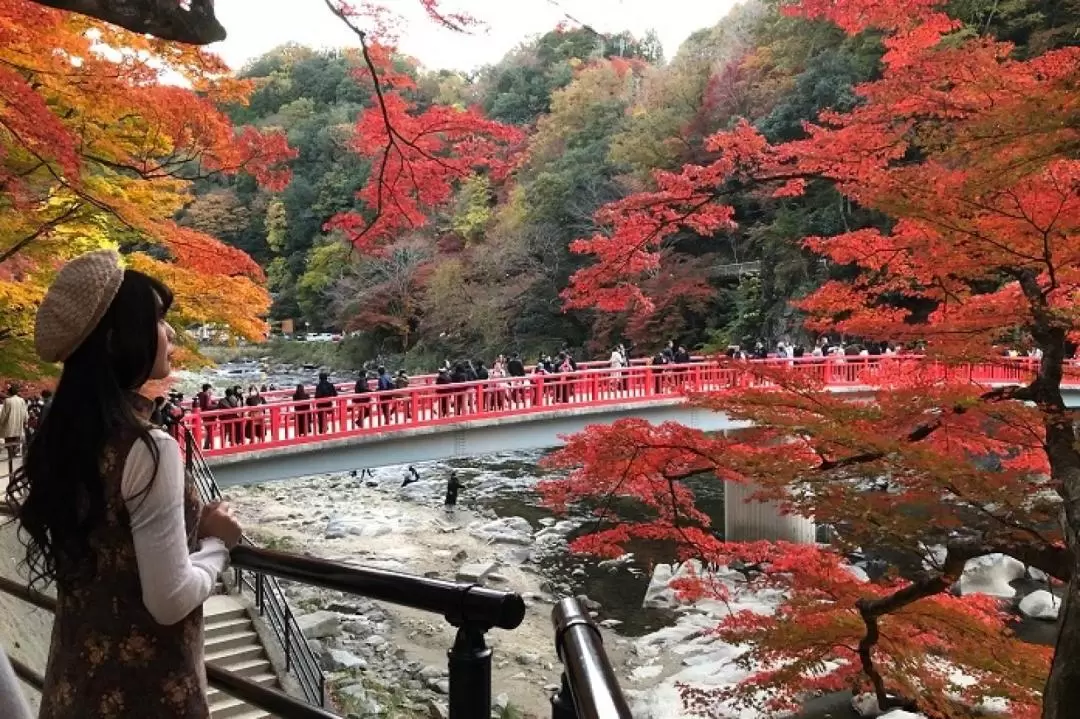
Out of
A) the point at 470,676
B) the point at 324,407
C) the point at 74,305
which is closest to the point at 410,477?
the point at 324,407

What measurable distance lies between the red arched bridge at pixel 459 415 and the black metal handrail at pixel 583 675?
957 cm

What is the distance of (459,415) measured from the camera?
14.2 meters

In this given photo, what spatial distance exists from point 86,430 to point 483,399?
44.1 feet

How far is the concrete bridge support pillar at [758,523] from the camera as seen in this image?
17.5 meters

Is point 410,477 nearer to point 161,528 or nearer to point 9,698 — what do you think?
point 161,528

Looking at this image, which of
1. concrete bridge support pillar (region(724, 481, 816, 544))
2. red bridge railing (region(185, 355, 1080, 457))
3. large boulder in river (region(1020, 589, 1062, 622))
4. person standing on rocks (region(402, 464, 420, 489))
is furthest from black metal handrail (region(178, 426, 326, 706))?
person standing on rocks (region(402, 464, 420, 489))

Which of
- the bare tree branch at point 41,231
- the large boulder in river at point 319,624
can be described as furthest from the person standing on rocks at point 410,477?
the bare tree branch at point 41,231

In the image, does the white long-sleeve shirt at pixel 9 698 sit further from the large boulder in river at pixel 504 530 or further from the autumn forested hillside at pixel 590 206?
the autumn forested hillside at pixel 590 206

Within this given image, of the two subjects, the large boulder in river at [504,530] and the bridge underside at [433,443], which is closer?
the bridge underside at [433,443]

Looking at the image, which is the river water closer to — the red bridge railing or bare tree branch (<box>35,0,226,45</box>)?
the red bridge railing

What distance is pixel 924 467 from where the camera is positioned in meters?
5.72

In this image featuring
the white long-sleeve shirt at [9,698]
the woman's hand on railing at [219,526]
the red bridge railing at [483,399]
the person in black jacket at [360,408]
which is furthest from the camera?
the person in black jacket at [360,408]

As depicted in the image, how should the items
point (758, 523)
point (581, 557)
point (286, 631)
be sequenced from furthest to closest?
point (758, 523), point (581, 557), point (286, 631)

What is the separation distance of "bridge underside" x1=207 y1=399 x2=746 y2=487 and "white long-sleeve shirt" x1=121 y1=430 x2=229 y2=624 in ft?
31.9
